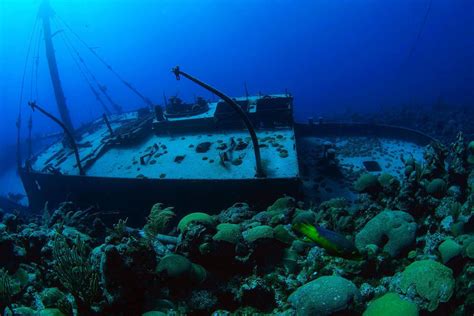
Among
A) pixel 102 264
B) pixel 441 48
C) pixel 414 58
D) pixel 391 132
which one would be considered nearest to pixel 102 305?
pixel 102 264

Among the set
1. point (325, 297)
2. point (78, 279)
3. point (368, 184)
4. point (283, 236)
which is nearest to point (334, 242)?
point (325, 297)

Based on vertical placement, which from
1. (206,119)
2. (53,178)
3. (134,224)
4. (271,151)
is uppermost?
(206,119)

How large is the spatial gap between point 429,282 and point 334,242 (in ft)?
6.08

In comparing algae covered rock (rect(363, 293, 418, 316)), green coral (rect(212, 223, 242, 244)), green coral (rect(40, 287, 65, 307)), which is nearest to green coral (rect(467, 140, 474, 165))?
algae covered rock (rect(363, 293, 418, 316))

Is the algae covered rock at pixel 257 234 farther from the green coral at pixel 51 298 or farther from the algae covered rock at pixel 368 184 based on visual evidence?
the algae covered rock at pixel 368 184

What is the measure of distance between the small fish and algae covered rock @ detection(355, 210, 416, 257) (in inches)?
78.5

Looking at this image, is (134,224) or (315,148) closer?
(134,224)

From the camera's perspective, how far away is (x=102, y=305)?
13.8 feet

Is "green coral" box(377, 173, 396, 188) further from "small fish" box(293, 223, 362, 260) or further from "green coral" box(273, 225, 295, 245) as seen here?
→ "small fish" box(293, 223, 362, 260)

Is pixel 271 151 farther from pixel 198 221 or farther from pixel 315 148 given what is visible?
pixel 198 221

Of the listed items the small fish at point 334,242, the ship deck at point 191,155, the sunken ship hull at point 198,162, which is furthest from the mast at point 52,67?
the small fish at point 334,242

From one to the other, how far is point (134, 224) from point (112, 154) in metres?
5.27

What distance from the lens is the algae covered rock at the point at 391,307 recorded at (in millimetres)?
3605

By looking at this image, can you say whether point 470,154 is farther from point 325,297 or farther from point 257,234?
point 325,297
